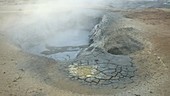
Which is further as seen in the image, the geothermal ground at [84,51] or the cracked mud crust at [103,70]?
the cracked mud crust at [103,70]

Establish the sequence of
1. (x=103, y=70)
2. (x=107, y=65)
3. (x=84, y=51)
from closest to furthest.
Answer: (x=103, y=70), (x=107, y=65), (x=84, y=51)

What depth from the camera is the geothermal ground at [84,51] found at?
6.15 metres

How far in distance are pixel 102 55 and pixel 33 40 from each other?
3010mm

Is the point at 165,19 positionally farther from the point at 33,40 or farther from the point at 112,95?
the point at 112,95

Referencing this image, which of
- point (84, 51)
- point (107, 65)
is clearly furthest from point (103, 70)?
point (84, 51)

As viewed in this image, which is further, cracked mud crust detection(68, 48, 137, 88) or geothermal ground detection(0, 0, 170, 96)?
cracked mud crust detection(68, 48, 137, 88)

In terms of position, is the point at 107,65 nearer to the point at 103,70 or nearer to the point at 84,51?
the point at 103,70

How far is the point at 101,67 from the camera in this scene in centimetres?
689

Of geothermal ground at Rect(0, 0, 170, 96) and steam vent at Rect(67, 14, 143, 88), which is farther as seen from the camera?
steam vent at Rect(67, 14, 143, 88)

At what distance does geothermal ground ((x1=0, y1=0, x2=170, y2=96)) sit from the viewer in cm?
615

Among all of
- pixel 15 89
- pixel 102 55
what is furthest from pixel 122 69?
pixel 15 89

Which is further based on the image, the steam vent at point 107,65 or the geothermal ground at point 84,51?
the steam vent at point 107,65

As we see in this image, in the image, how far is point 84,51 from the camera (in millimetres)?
8227

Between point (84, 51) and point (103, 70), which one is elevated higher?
point (103, 70)
